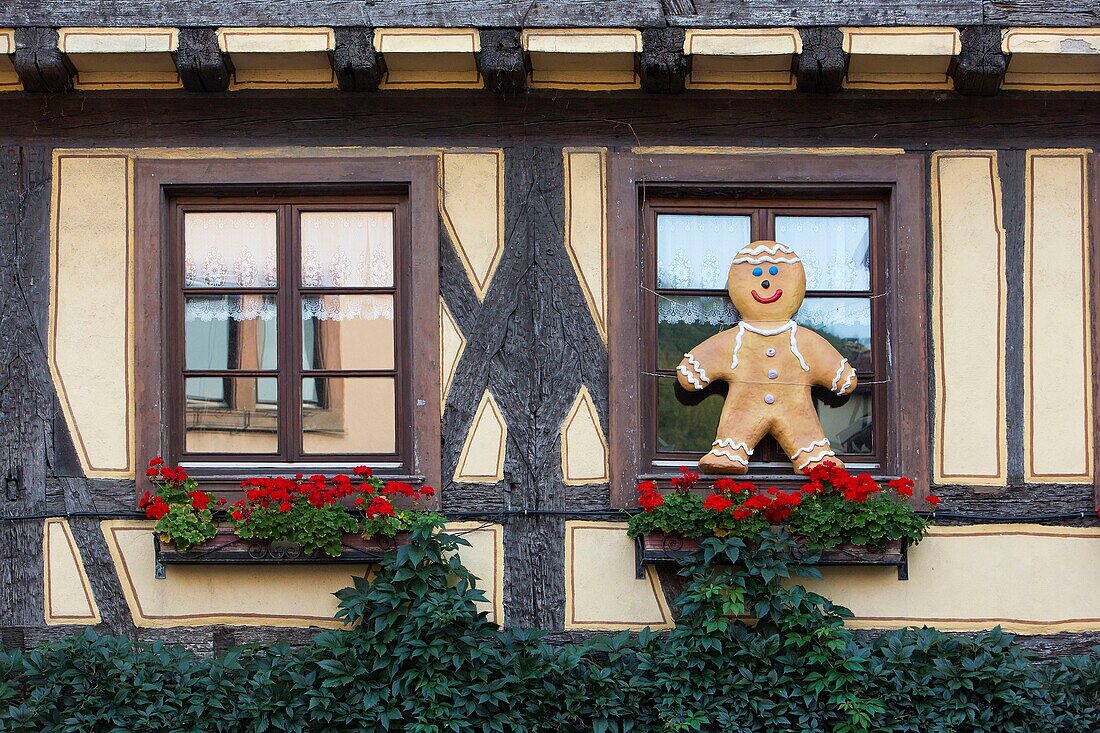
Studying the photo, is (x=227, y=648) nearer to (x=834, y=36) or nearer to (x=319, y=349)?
(x=319, y=349)

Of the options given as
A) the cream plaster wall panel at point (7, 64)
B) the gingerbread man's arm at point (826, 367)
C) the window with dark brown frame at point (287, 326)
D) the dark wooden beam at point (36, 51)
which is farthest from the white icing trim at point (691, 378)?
the cream plaster wall panel at point (7, 64)

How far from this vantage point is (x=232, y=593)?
5355 millimetres

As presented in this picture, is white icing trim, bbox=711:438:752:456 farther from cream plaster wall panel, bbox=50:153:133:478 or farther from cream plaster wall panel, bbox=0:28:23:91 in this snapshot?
cream plaster wall panel, bbox=0:28:23:91

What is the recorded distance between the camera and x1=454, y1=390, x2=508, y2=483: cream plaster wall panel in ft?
17.8

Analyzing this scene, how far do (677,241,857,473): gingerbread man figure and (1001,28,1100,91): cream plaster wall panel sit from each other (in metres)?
1.42

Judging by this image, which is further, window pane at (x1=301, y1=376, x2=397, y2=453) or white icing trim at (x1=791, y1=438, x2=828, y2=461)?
window pane at (x1=301, y1=376, x2=397, y2=453)

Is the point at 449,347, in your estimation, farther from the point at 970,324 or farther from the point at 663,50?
the point at 970,324

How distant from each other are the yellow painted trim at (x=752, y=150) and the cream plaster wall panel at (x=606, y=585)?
74.4 inches

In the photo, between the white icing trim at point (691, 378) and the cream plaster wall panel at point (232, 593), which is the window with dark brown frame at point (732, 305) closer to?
the white icing trim at point (691, 378)

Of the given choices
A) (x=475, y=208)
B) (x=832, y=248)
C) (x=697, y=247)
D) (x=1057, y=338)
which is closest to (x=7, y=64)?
(x=475, y=208)

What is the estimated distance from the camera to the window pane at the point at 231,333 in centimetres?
562

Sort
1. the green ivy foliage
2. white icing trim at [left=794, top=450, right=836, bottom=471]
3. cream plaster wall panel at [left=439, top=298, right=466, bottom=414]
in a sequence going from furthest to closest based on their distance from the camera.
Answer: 1. cream plaster wall panel at [left=439, top=298, right=466, bottom=414]
2. white icing trim at [left=794, top=450, right=836, bottom=471]
3. the green ivy foliage

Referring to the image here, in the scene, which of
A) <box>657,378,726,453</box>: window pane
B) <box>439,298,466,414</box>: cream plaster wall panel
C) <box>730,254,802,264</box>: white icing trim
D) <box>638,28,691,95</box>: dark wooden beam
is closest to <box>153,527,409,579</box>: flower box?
<box>439,298,466,414</box>: cream plaster wall panel

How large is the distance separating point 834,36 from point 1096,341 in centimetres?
200
